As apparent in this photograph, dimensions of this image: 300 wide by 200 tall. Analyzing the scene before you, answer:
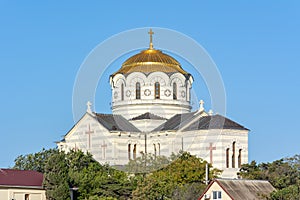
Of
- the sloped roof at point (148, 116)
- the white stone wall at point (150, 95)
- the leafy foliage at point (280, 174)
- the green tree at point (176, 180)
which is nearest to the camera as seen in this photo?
the leafy foliage at point (280, 174)

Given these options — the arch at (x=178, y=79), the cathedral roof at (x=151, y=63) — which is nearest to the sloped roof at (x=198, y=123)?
the arch at (x=178, y=79)

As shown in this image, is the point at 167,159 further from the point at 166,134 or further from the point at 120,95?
the point at 120,95

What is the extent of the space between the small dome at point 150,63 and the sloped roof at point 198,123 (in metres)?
4.57

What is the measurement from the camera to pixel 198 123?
3676 inches

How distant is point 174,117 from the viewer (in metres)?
97.5

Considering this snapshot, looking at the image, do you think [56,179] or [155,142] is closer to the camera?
[56,179]

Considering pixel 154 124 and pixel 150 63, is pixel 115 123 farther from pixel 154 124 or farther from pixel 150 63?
pixel 150 63

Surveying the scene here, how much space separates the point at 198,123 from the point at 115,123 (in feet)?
26.8

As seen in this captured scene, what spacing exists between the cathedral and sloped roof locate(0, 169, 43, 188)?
12.6m

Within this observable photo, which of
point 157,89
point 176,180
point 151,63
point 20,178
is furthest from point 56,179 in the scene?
point 151,63

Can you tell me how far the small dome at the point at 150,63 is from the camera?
3873 inches

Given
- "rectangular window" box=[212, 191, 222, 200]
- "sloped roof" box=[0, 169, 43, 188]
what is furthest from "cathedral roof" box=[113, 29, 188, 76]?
"rectangular window" box=[212, 191, 222, 200]

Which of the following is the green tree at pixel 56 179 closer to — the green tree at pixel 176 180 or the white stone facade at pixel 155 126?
the green tree at pixel 176 180

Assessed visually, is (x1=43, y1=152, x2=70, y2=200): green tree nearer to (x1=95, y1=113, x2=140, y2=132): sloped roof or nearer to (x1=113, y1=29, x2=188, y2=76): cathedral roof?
(x1=95, y1=113, x2=140, y2=132): sloped roof
